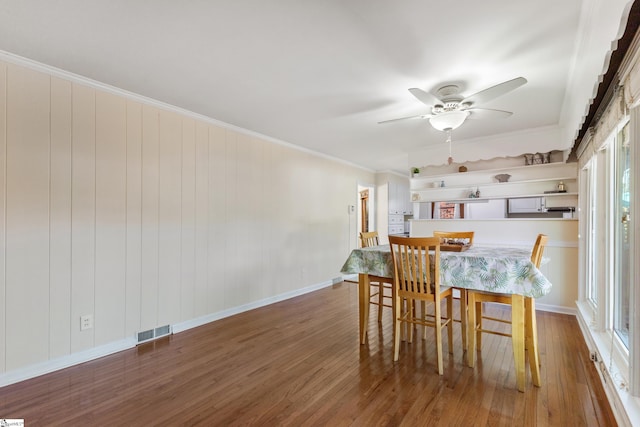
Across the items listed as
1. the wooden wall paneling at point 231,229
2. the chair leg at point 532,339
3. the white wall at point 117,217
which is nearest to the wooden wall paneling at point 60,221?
the white wall at point 117,217

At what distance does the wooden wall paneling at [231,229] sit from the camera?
379 centimetres

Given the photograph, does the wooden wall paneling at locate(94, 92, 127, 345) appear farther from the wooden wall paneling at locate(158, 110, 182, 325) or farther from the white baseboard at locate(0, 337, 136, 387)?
the wooden wall paneling at locate(158, 110, 182, 325)

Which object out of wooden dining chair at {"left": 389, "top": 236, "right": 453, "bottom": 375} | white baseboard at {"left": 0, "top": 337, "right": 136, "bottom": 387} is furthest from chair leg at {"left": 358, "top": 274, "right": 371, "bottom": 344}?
white baseboard at {"left": 0, "top": 337, "right": 136, "bottom": 387}

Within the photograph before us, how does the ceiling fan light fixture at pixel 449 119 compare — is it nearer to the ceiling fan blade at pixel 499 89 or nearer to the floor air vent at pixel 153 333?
the ceiling fan blade at pixel 499 89

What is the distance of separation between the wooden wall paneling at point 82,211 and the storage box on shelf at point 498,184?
176 inches

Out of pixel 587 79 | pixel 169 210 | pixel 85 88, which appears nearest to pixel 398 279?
pixel 587 79

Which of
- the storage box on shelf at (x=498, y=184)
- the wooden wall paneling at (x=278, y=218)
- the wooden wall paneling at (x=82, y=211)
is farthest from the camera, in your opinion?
the wooden wall paneling at (x=278, y=218)

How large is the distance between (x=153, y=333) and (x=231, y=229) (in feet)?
4.58

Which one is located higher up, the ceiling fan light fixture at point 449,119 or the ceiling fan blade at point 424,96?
the ceiling fan blade at point 424,96

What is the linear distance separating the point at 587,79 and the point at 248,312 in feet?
Result: 12.9

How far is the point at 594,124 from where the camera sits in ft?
8.60

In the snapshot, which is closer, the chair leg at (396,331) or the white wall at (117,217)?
the white wall at (117,217)

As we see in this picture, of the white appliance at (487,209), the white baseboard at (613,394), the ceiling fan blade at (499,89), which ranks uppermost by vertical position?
the ceiling fan blade at (499,89)

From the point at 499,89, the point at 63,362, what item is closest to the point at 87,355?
the point at 63,362
